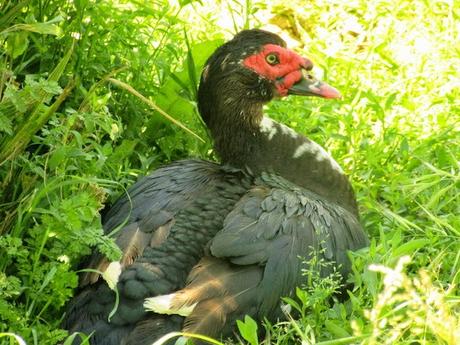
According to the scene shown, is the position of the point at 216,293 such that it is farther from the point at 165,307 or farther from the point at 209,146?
the point at 209,146

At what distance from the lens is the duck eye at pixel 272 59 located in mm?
4680

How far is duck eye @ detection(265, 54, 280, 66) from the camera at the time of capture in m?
4.68

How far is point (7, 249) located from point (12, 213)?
25 cm

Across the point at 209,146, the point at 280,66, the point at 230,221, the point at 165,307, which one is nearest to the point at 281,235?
the point at 230,221

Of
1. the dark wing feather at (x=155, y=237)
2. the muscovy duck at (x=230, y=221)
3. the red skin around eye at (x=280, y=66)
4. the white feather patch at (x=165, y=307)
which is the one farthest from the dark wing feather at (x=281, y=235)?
the red skin around eye at (x=280, y=66)

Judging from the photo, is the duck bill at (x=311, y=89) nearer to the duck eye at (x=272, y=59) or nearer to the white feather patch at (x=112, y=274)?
the duck eye at (x=272, y=59)

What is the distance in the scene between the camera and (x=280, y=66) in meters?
4.73

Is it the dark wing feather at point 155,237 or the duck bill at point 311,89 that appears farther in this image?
the duck bill at point 311,89

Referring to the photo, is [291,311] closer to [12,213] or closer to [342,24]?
[12,213]

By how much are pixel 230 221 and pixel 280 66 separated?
3.29 feet

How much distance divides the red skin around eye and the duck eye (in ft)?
0.04

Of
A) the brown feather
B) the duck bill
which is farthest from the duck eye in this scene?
the brown feather

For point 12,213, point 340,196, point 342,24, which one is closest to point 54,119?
point 12,213

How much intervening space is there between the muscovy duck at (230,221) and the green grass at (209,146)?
133mm
